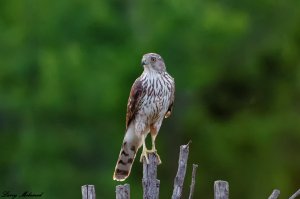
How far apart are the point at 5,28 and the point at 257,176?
4.00 metres

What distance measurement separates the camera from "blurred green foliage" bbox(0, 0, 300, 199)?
12.0m

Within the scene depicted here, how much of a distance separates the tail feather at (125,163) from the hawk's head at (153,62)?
50cm

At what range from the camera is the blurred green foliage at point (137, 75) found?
1198 centimetres

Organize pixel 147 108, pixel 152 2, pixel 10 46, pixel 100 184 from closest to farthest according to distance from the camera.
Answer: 1. pixel 147 108
2. pixel 100 184
3. pixel 152 2
4. pixel 10 46

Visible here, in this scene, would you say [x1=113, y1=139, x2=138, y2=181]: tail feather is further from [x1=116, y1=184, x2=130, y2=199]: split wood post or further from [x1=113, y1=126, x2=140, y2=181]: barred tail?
[x1=116, y1=184, x2=130, y2=199]: split wood post

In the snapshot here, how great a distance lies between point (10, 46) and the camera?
13.2 metres

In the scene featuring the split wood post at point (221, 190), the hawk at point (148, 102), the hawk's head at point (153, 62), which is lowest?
the split wood post at point (221, 190)

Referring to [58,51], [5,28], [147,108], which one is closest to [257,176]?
[58,51]

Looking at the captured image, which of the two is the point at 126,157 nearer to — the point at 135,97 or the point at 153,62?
the point at 135,97

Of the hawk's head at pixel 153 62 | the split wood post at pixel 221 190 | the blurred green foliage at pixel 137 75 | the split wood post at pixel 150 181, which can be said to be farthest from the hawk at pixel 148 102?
the blurred green foliage at pixel 137 75

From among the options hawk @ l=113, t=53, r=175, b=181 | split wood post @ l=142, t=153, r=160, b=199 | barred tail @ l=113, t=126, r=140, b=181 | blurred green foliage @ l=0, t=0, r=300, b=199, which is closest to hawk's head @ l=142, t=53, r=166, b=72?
hawk @ l=113, t=53, r=175, b=181

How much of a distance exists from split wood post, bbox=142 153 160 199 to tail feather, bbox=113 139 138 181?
31.4 inches

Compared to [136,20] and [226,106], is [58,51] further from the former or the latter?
[226,106]

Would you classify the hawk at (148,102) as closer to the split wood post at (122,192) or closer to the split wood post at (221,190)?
the split wood post at (122,192)
